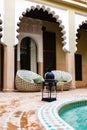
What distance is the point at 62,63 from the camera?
11.9m

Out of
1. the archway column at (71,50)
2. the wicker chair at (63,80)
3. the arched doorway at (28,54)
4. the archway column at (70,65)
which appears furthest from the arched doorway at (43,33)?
the wicker chair at (63,80)

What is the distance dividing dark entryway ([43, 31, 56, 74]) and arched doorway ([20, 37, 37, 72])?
21.3 inches

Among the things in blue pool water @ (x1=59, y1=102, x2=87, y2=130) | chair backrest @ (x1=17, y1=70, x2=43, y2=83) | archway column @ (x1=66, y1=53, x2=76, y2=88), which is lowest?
blue pool water @ (x1=59, y1=102, x2=87, y2=130)

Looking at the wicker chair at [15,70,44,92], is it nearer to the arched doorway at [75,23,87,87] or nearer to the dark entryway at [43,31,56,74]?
the dark entryway at [43,31,56,74]

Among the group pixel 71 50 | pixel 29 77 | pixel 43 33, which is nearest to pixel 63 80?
pixel 29 77

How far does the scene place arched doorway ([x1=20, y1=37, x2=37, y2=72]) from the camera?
10617 millimetres

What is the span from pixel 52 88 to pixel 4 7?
159 inches

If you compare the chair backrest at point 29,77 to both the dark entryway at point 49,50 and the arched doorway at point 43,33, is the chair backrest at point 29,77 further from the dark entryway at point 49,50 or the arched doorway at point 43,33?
the dark entryway at point 49,50

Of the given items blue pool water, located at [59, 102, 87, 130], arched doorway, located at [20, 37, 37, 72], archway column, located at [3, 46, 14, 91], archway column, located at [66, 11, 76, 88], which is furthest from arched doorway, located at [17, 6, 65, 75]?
blue pool water, located at [59, 102, 87, 130]

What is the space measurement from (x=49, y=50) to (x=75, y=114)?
6886 mm

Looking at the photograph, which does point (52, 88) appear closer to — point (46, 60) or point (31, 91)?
point (31, 91)

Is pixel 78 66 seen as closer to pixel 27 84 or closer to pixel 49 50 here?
pixel 49 50

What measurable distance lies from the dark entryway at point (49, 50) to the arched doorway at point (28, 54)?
542 millimetres

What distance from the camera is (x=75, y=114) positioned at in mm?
4805
